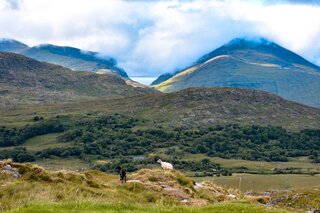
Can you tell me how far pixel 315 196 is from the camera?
8825 cm

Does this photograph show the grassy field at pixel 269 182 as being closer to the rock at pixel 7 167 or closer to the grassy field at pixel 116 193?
the grassy field at pixel 116 193

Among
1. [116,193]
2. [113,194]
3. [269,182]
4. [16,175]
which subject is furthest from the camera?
[269,182]

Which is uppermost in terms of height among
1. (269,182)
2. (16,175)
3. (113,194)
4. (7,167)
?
(7,167)

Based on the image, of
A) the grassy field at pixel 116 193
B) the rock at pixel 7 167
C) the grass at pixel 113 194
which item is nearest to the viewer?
the grass at pixel 113 194

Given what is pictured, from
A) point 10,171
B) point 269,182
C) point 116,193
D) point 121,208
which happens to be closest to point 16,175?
point 10,171

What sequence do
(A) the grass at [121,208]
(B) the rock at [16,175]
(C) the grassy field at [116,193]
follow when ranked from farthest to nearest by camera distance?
(B) the rock at [16,175] → (C) the grassy field at [116,193] → (A) the grass at [121,208]

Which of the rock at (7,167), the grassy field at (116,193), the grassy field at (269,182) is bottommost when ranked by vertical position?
the grassy field at (269,182)

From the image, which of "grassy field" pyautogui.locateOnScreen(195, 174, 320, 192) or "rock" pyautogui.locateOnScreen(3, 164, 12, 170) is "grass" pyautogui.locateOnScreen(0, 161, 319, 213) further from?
"grassy field" pyautogui.locateOnScreen(195, 174, 320, 192)

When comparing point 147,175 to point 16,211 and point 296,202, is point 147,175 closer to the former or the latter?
point 16,211

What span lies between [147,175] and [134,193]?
5.82 meters

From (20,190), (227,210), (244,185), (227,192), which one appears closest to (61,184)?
(20,190)

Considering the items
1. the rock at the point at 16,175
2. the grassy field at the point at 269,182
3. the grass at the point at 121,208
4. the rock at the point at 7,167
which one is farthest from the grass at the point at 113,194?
the grassy field at the point at 269,182

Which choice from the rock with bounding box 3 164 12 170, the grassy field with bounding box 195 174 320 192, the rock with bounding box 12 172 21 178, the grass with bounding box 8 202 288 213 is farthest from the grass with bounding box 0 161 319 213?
the grassy field with bounding box 195 174 320 192

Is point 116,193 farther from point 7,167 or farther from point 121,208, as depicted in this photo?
point 121,208
